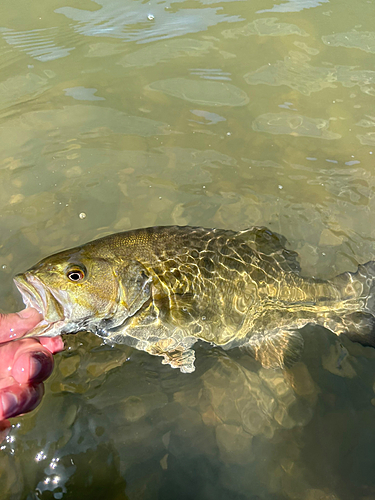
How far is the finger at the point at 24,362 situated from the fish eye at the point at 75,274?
0.84 meters

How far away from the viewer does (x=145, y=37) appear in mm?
6398

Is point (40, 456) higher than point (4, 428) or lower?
lower

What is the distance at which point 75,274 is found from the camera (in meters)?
3.10

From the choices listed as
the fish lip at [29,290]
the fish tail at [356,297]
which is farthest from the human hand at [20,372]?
the fish tail at [356,297]

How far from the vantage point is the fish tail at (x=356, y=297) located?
3.89 m

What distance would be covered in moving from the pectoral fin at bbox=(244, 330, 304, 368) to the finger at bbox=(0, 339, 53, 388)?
2056mm

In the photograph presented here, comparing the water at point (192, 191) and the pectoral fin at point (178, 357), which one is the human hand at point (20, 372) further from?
the pectoral fin at point (178, 357)

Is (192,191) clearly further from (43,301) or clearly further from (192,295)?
(43,301)

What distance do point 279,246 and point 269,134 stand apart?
7.82 feet

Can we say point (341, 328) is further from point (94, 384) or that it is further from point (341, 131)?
point (341, 131)

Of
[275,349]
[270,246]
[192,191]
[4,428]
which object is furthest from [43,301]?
[192,191]

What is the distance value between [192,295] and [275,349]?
3.92 feet

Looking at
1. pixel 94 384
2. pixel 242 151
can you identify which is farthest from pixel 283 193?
pixel 94 384

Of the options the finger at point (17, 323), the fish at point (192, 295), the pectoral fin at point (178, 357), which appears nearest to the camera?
the fish at point (192, 295)
